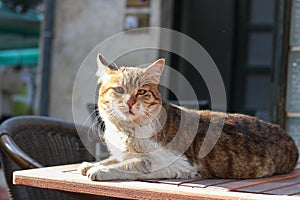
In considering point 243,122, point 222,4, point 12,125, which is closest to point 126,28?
point 222,4

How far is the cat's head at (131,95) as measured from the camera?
2.35m

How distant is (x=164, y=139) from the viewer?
8.07 ft

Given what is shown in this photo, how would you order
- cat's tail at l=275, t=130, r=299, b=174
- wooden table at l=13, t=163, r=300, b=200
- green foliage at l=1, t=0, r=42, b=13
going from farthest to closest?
1. green foliage at l=1, t=0, r=42, b=13
2. cat's tail at l=275, t=130, r=299, b=174
3. wooden table at l=13, t=163, r=300, b=200

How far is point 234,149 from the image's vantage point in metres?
2.52

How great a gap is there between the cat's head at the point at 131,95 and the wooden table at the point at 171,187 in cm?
25

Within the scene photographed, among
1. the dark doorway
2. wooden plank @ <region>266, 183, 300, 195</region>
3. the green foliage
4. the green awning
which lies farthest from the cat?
the green foliage

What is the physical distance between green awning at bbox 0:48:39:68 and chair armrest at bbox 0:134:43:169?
573 centimetres

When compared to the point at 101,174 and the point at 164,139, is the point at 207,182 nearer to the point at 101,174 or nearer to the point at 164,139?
the point at 164,139

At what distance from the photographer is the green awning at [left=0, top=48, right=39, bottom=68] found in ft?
28.0

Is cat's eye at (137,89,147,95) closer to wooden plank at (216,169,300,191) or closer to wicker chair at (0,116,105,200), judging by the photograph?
wooden plank at (216,169,300,191)

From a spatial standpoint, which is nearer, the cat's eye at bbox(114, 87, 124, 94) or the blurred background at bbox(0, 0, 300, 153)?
the cat's eye at bbox(114, 87, 124, 94)

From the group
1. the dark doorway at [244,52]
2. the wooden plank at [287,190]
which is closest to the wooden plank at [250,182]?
the wooden plank at [287,190]

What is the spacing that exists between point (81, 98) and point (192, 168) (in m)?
3.09

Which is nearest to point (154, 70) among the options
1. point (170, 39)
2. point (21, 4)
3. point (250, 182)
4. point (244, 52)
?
point (250, 182)
